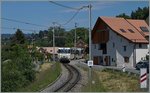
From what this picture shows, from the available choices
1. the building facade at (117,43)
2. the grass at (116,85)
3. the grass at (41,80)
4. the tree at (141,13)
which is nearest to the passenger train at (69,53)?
the tree at (141,13)

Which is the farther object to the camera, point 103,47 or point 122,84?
point 103,47

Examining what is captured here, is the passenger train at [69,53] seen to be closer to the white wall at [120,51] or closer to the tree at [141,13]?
the tree at [141,13]

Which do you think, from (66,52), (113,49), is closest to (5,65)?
(113,49)

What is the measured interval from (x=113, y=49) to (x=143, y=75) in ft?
192

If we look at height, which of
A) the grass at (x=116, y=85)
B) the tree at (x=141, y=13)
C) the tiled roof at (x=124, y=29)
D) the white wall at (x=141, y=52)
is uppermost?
the tree at (x=141, y=13)

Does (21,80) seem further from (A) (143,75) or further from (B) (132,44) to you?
(B) (132,44)

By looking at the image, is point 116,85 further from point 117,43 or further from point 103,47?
point 103,47

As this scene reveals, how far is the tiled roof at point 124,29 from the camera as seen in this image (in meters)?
70.2

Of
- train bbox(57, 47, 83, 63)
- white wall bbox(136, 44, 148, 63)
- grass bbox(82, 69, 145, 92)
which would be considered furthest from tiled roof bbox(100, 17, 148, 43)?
train bbox(57, 47, 83, 63)

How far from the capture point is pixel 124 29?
75.0m

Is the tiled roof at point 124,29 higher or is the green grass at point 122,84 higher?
the tiled roof at point 124,29

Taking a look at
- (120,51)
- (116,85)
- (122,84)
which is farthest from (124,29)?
(116,85)

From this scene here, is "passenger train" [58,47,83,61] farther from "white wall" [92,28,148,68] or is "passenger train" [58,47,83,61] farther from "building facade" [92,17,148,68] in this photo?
"white wall" [92,28,148,68]

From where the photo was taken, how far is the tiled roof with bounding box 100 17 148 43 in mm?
70231
